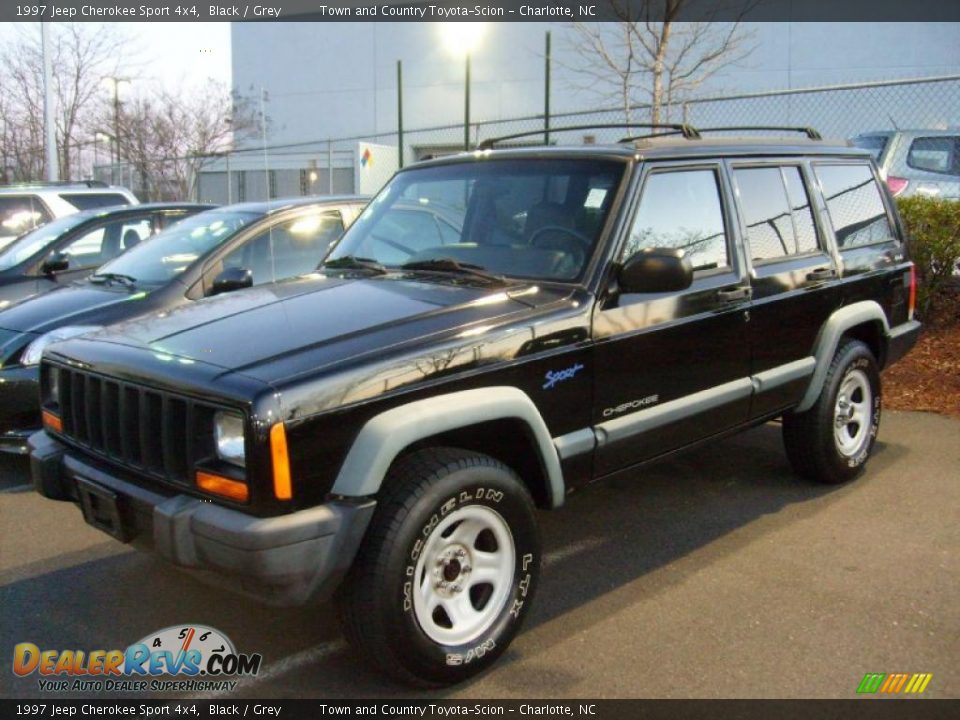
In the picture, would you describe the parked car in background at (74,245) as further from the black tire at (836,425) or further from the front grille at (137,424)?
the black tire at (836,425)

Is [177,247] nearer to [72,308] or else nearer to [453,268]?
[72,308]

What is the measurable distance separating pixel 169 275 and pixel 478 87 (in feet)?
79.7

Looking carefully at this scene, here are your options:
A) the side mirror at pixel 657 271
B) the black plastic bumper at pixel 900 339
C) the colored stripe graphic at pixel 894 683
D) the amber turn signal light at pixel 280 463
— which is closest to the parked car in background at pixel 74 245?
the side mirror at pixel 657 271

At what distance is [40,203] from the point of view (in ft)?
34.2

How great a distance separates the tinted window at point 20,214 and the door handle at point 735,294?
8.69 m

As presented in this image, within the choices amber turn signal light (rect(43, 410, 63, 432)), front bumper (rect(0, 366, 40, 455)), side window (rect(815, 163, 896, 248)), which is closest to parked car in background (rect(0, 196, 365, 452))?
front bumper (rect(0, 366, 40, 455))

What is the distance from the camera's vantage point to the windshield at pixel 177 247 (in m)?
6.60

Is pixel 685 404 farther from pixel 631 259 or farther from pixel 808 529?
pixel 808 529

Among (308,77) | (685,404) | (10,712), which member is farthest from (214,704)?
(308,77)

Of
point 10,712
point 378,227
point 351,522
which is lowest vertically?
point 10,712

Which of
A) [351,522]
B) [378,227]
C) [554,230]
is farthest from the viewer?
[378,227]

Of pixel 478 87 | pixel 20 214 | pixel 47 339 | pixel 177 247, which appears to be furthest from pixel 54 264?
pixel 478 87

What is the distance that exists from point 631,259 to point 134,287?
4123 millimetres

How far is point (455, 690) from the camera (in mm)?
3275
